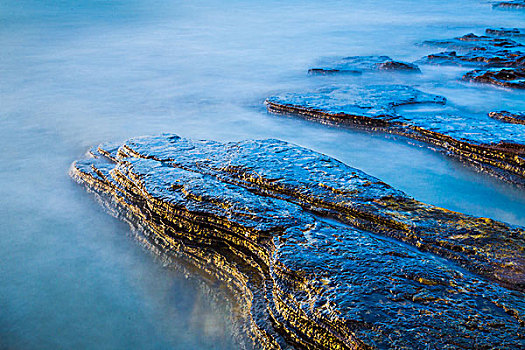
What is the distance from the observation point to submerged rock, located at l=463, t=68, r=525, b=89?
4555 millimetres

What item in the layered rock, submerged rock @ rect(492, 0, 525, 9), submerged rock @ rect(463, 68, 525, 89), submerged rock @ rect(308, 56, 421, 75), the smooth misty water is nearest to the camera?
the smooth misty water

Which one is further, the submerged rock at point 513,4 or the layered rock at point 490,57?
the submerged rock at point 513,4

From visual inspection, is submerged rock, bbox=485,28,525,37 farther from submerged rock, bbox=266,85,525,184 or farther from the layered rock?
submerged rock, bbox=266,85,525,184

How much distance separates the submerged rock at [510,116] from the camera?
3.37 metres

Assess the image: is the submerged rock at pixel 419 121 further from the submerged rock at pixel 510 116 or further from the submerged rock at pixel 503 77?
the submerged rock at pixel 503 77

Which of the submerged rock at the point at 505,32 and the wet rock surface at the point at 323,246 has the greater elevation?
the submerged rock at the point at 505,32

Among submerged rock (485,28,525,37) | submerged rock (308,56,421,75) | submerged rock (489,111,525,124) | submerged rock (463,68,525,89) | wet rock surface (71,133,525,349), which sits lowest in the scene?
wet rock surface (71,133,525,349)

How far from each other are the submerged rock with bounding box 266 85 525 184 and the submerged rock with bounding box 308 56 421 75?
104 centimetres

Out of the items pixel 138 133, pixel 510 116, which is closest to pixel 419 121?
pixel 510 116

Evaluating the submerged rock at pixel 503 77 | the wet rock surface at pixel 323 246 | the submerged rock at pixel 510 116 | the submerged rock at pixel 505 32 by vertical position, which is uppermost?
the submerged rock at pixel 505 32

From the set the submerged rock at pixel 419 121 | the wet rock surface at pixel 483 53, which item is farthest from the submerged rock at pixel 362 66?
the submerged rock at pixel 419 121

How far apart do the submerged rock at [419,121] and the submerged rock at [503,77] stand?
3.41 feet

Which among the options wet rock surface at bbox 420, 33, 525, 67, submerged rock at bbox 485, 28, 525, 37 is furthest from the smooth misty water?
submerged rock at bbox 485, 28, 525, 37

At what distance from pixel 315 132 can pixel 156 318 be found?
216cm
